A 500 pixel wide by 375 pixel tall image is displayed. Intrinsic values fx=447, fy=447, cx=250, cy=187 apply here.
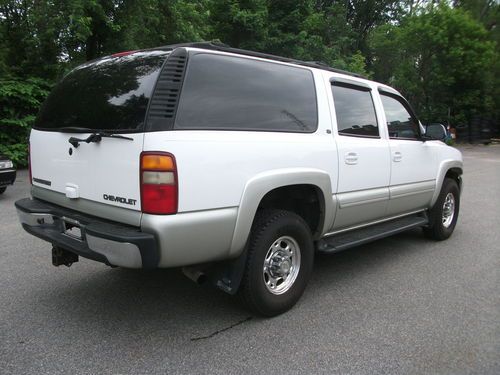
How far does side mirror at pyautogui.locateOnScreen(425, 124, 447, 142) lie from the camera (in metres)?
5.37

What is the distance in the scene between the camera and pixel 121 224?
2.95m

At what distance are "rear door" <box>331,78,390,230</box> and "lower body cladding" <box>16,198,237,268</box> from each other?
1.40 m

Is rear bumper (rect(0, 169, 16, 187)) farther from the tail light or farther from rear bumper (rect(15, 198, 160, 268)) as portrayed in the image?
the tail light

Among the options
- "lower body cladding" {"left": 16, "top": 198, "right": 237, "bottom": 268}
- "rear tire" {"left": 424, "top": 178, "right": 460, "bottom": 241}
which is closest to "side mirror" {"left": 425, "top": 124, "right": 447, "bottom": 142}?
"rear tire" {"left": 424, "top": 178, "right": 460, "bottom": 241}

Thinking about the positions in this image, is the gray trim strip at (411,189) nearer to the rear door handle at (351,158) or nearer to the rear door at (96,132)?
the rear door handle at (351,158)

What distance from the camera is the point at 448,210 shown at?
597cm

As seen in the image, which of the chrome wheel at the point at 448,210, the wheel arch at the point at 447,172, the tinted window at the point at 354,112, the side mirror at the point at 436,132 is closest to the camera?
the tinted window at the point at 354,112

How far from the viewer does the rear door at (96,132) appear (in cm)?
287

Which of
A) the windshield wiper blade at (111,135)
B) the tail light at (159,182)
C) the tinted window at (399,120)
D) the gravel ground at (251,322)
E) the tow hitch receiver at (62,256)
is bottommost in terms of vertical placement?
the gravel ground at (251,322)

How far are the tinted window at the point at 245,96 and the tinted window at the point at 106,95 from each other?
271mm

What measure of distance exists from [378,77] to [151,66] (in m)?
36.6

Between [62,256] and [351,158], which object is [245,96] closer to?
[351,158]

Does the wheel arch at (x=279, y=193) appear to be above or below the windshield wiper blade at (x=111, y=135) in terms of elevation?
below

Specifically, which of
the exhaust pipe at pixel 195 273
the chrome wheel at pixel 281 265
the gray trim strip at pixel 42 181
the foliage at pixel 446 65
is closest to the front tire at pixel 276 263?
the chrome wheel at pixel 281 265
